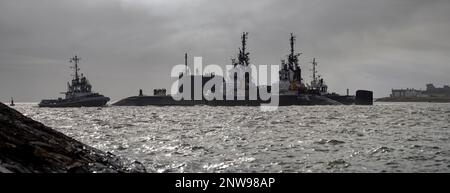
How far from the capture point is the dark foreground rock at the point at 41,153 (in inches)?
333

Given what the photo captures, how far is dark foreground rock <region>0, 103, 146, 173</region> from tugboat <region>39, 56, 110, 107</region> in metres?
127

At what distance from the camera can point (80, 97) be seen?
135 meters

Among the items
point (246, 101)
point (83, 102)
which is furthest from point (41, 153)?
point (83, 102)

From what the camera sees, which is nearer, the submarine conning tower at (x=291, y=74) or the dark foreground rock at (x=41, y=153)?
the dark foreground rock at (x=41, y=153)

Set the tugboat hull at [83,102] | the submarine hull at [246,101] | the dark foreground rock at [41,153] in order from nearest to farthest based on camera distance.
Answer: the dark foreground rock at [41,153]
the submarine hull at [246,101]
the tugboat hull at [83,102]

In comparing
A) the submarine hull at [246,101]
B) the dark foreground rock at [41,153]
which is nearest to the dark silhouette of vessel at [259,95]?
the submarine hull at [246,101]

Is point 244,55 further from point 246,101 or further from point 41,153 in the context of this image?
point 41,153

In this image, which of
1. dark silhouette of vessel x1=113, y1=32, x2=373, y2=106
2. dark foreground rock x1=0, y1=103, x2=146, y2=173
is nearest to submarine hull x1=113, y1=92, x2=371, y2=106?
dark silhouette of vessel x1=113, y1=32, x2=373, y2=106

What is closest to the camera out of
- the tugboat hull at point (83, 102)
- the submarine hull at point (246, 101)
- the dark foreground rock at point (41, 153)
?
the dark foreground rock at point (41, 153)

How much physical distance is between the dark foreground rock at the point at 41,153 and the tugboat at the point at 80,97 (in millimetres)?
126918

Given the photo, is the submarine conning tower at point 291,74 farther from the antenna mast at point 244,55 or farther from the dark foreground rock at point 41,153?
the dark foreground rock at point 41,153
